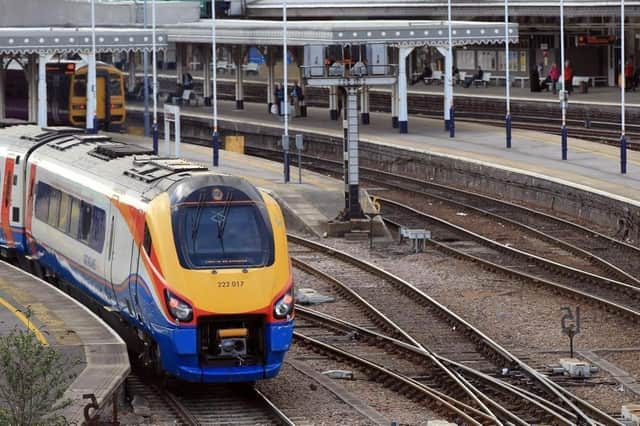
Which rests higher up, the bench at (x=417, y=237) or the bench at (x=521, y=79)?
the bench at (x=521, y=79)

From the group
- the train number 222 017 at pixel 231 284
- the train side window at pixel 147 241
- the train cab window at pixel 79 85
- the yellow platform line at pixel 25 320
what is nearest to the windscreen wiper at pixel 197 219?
the train side window at pixel 147 241

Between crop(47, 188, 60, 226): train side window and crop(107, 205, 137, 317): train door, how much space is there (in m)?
2.98

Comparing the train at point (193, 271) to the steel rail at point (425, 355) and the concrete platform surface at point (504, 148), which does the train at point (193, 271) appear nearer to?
the steel rail at point (425, 355)

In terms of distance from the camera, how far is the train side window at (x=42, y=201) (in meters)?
22.3

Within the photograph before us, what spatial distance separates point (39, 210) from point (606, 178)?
657 inches

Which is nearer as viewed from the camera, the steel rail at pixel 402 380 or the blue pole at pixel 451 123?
the steel rail at pixel 402 380

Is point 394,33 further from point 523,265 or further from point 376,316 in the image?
point 376,316

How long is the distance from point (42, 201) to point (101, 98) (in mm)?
33468

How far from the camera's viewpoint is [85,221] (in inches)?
790

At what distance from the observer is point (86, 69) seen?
53844 millimetres

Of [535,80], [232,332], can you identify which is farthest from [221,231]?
[535,80]

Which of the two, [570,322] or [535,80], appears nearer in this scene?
[570,322]

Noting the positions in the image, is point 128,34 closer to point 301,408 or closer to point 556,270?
point 556,270

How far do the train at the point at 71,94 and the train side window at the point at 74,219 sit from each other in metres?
33.1
